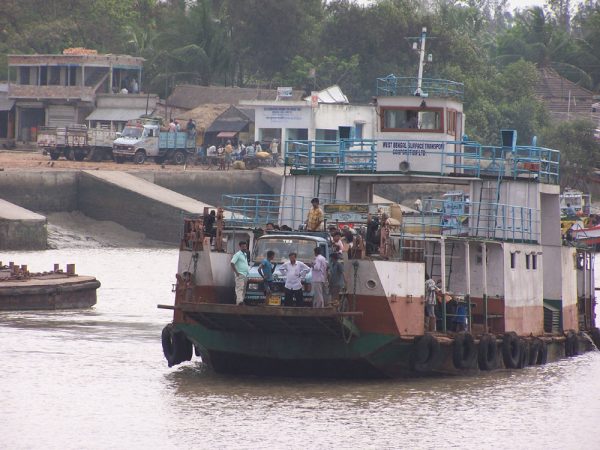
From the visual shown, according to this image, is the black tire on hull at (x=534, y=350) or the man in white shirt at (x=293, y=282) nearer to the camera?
the man in white shirt at (x=293, y=282)

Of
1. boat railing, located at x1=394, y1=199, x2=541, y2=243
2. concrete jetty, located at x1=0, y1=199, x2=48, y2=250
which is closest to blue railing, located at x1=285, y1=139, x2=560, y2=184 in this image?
boat railing, located at x1=394, y1=199, x2=541, y2=243

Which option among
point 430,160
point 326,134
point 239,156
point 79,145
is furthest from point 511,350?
point 326,134

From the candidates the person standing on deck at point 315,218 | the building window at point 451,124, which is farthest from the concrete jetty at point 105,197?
the person standing on deck at point 315,218

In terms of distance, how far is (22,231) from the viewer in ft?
162

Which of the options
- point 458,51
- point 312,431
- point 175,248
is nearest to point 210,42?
point 458,51

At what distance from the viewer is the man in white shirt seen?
2122cm

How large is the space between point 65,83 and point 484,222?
53970 mm

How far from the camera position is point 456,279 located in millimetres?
24109

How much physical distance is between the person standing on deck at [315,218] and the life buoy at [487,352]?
129 inches

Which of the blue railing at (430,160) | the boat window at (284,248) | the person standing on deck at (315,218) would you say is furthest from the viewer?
the blue railing at (430,160)

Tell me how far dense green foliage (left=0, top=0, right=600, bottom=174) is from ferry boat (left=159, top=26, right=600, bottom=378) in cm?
5056

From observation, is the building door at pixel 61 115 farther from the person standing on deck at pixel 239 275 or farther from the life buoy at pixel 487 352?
the person standing on deck at pixel 239 275

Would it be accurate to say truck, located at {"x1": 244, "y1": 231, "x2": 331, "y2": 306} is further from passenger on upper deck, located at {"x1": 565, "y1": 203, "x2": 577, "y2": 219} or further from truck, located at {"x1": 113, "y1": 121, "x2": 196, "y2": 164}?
truck, located at {"x1": 113, "y1": 121, "x2": 196, "y2": 164}

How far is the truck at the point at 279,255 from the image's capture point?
70.0 ft
